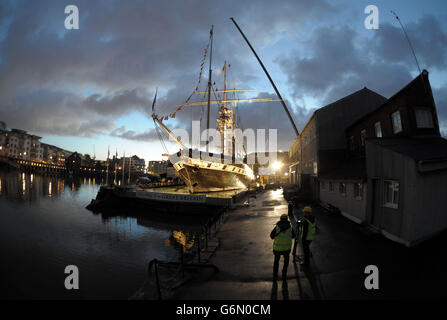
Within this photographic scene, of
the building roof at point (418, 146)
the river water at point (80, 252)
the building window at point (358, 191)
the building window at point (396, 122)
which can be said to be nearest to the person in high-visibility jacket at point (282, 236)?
the building roof at point (418, 146)

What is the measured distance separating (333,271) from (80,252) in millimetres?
15498

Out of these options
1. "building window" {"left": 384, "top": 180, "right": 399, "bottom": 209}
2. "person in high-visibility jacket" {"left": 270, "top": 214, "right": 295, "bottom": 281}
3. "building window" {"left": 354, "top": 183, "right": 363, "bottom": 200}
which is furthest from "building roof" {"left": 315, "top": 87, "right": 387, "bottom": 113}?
"person in high-visibility jacket" {"left": 270, "top": 214, "right": 295, "bottom": 281}

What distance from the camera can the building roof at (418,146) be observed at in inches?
328

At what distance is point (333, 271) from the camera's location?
21.8 feet

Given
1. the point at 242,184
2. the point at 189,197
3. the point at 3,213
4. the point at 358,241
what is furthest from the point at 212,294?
the point at 3,213

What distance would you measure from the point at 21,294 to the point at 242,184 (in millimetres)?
28546

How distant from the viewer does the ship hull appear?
88.7 ft

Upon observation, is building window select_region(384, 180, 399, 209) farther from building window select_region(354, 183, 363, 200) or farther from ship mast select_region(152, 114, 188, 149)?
ship mast select_region(152, 114, 188, 149)

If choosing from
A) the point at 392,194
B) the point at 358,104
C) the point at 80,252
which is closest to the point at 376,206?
the point at 392,194

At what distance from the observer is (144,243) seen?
1573 cm

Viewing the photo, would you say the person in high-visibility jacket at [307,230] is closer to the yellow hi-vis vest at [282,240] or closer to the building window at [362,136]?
the yellow hi-vis vest at [282,240]

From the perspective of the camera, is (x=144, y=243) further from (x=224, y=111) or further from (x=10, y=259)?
(x=224, y=111)

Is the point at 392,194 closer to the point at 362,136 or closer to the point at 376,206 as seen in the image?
the point at 376,206

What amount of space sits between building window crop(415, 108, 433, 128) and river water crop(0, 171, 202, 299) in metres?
15.9
